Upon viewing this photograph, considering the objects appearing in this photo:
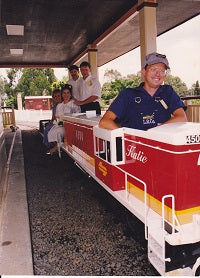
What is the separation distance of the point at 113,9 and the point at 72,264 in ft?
26.5

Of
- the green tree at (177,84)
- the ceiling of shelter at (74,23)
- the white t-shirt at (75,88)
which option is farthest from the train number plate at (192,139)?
the green tree at (177,84)

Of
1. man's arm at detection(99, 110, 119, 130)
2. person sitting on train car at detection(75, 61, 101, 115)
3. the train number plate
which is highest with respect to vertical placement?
person sitting on train car at detection(75, 61, 101, 115)

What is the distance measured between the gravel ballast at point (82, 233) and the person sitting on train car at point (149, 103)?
1055 mm

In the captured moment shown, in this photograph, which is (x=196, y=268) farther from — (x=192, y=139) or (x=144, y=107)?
(x=144, y=107)

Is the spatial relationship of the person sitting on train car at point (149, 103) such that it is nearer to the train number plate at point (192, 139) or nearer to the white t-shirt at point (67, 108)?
the train number plate at point (192, 139)

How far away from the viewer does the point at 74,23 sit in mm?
9586

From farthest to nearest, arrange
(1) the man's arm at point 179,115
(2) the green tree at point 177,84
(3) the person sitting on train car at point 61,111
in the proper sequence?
(2) the green tree at point 177,84 < (3) the person sitting on train car at point 61,111 < (1) the man's arm at point 179,115

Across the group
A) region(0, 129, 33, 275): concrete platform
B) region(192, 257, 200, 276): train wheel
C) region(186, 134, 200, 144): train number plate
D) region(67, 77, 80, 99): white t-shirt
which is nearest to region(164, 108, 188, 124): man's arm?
region(186, 134, 200, 144): train number plate

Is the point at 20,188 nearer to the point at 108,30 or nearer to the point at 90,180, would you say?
the point at 90,180

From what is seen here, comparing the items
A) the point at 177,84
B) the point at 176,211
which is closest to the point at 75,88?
the point at 176,211

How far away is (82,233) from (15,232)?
2.53 feet

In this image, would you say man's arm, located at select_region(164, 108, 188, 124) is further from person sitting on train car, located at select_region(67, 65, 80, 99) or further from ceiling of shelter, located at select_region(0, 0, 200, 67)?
ceiling of shelter, located at select_region(0, 0, 200, 67)

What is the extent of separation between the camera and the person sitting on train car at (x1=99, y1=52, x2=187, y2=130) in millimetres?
2959

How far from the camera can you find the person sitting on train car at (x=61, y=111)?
6.37 m
